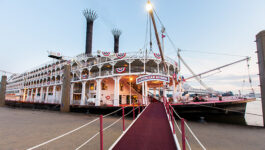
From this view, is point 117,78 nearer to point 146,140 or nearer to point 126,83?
point 126,83

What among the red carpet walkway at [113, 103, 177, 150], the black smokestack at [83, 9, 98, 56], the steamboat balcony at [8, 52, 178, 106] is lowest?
the red carpet walkway at [113, 103, 177, 150]

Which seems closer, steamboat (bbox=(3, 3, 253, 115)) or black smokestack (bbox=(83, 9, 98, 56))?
steamboat (bbox=(3, 3, 253, 115))

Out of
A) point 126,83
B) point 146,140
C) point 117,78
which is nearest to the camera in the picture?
point 146,140

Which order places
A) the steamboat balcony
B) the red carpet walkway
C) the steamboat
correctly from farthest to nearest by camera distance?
the steamboat balcony
the steamboat
the red carpet walkway

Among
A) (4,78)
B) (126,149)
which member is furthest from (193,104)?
(4,78)

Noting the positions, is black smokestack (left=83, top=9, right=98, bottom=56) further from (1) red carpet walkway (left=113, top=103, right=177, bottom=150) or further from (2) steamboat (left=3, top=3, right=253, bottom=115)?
(1) red carpet walkway (left=113, top=103, right=177, bottom=150)

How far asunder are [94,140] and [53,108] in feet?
71.0

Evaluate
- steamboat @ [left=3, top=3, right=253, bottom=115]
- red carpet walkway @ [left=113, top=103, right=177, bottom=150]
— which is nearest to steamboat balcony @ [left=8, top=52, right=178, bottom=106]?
steamboat @ [left=3, top=3, right=253, bottom=115]

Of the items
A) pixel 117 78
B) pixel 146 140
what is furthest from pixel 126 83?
pixel 146 140

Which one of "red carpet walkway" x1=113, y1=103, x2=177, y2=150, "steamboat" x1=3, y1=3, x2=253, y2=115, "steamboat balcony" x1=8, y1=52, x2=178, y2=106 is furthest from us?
"steamboat balcony" x1=8, y1=52, x2=178, y2=106

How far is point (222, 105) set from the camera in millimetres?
11016

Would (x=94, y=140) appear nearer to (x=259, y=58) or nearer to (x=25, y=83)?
(x=259, y=58)

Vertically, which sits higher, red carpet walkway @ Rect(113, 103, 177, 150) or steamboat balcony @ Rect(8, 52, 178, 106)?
steamboat balcony @ Rect(8, 52, 178, 106)

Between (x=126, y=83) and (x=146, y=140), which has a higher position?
(x=126, y=83)
